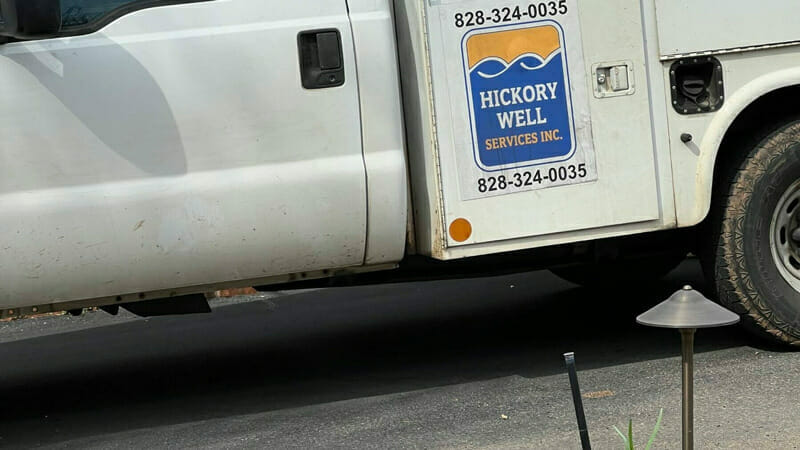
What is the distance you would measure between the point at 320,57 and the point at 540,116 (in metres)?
0.90

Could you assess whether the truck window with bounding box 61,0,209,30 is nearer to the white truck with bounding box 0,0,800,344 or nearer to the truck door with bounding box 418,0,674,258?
the white truck with bounding box 0,0,800,344

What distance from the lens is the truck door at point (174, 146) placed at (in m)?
4.64

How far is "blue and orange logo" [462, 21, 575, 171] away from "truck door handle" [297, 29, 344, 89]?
51 cm

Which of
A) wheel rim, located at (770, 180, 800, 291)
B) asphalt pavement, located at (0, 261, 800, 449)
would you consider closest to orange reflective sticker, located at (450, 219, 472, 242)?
asphalt pavement, located at (0, 261, 800, 449)

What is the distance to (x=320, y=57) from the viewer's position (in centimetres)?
485

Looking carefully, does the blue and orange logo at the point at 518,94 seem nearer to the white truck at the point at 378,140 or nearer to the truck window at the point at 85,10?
the white truck at the point at 378,140

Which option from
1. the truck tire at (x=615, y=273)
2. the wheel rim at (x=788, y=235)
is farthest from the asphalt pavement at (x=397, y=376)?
the wheel rim at (x=788, y=235)

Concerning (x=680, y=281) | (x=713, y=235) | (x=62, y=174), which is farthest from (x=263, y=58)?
(x=680, y=281)

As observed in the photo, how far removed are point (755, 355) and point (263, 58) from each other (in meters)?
2.47

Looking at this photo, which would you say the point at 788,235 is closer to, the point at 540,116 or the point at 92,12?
the point at 540,116

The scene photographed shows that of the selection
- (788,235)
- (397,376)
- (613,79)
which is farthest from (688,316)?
(397,376)

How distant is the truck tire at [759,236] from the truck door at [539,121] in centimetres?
36

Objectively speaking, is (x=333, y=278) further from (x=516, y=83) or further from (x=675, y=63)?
(x=675, y=63)

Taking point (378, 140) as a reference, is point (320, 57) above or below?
above
